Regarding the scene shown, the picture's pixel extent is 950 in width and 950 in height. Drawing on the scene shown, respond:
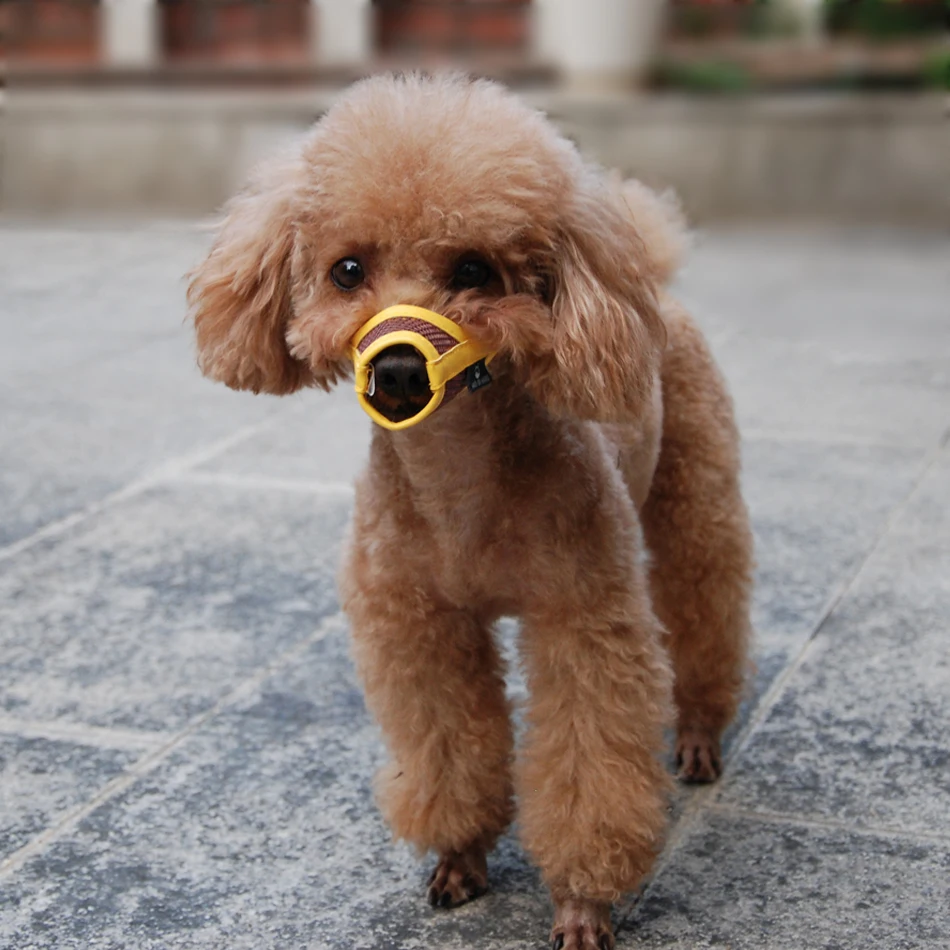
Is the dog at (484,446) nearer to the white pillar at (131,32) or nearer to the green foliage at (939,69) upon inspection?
the green foliage at (939,69)

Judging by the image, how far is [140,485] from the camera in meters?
5.86

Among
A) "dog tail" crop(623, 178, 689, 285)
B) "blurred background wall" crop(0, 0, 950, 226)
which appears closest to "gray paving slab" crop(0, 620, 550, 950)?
"dog tail" crop(623, 178, 689, 285)

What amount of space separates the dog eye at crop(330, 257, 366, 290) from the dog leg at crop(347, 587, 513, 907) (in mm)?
662

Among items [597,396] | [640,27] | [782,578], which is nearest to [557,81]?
[640,27]

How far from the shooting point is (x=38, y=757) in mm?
3740

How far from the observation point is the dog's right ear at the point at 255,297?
281 centimetres

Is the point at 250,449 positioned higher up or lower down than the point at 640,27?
lower down

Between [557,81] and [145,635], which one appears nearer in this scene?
[145,635]

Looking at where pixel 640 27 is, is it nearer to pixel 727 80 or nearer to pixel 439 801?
pixel 727 80

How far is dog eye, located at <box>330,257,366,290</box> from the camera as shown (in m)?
2.63

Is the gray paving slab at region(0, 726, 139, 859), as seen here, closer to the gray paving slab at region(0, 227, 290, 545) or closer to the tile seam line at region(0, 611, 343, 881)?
the tile seam line at region(0, 611, 343, 881)

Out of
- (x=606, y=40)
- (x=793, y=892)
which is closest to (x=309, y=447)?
(x=793, y=892)

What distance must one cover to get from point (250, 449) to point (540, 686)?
3.57m

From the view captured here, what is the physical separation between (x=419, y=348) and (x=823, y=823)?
1.52m
